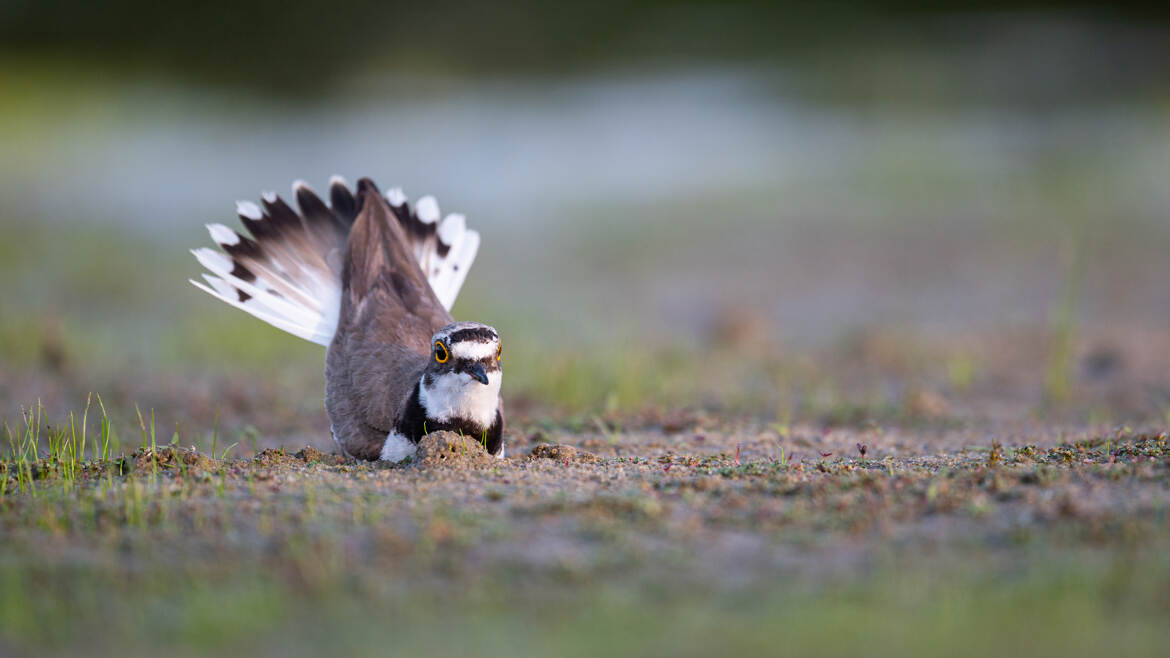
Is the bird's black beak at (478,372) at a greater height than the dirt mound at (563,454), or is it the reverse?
the bird's black beak at (478,372)

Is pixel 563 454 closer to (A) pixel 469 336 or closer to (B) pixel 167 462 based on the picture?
(A) pixel 469 336

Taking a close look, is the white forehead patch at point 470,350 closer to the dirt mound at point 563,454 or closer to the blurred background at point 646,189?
the dirt mound at point 563,454

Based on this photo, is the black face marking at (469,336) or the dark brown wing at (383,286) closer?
the black face marking at (469,336)

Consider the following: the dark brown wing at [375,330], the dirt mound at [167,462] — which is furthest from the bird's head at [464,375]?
the dirt mound at [167,462]

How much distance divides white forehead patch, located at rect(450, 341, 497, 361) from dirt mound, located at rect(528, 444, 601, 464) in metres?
0.53

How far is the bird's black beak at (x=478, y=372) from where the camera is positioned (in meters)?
4.70

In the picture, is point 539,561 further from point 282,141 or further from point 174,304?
point 282,141

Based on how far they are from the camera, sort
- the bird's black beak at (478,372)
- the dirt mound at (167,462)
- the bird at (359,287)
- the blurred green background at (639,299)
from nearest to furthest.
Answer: the blurred green background at (639,299), the dirt mound at (167,462), the bird's black beak at (478,372), the bird at (359,287)

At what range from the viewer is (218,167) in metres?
18.4

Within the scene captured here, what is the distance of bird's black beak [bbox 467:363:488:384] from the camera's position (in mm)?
4695

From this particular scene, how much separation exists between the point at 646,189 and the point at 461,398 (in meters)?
12.4

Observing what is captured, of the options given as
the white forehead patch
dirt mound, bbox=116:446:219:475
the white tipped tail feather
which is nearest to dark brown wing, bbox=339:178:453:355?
the white tipped tail feather

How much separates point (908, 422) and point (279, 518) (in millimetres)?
3777

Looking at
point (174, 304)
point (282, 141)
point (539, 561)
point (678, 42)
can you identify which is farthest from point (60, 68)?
point (539, 561)
